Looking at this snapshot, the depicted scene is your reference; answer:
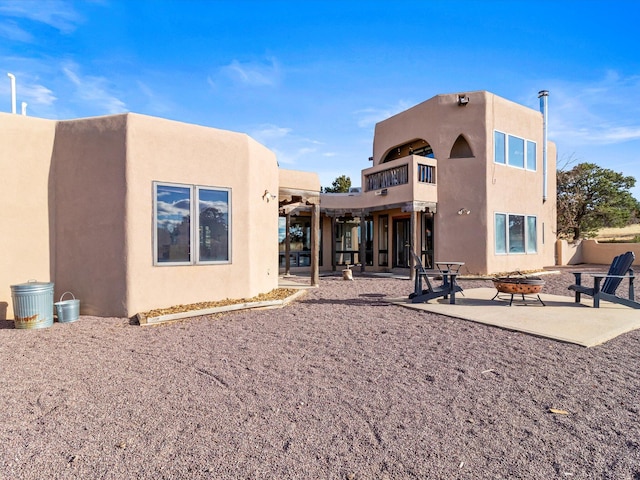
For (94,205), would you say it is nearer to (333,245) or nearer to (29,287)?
(29,287)

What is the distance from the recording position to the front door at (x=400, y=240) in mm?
14705

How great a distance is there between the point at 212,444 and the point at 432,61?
36.4 feet

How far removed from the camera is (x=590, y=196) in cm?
2417

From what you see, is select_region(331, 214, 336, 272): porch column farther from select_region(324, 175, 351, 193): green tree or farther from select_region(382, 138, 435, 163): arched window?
select_region(324, 175, 351, 193): green tree

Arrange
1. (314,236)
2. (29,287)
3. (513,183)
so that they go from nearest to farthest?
1. (29,287)
2. (314,236)
3. (513,183)

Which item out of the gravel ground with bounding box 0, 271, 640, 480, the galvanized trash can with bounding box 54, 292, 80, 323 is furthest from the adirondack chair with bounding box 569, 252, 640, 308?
the galvanized trash can with bounding box 54, 292, 80, 323

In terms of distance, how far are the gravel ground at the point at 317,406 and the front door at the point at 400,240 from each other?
9.49 metres

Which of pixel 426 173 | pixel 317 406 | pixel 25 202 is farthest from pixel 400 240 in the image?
pixel 317 406

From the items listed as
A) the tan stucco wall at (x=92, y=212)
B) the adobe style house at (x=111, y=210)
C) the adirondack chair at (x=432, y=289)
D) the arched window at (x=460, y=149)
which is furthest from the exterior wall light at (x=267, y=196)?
the arched window at (x=460, y=149)

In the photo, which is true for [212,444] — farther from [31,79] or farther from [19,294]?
[31,79]

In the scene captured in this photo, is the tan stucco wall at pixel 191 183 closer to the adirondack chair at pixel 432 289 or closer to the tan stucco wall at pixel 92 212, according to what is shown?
the tan stucco wall at pixel 92 212

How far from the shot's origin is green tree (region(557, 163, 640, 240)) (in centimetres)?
2361

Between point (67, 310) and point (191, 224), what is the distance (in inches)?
102

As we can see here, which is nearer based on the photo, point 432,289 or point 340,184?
point 432,289
